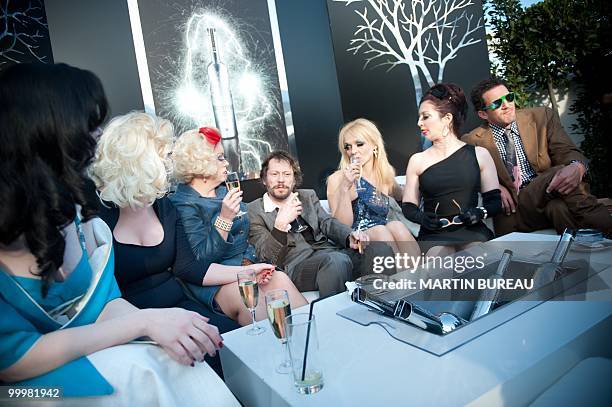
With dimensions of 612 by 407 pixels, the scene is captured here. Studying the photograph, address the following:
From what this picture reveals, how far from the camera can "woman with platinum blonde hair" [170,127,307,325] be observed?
2.25 metres

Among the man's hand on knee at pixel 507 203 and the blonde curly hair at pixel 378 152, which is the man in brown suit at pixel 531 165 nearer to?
the man's hand on knee at pixel 507 203

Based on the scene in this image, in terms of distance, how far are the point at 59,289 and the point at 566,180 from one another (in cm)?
303

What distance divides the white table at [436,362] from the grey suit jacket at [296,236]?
1.19 meters

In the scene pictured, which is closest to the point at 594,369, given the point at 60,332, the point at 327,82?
the point at 60,332

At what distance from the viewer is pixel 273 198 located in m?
3.01

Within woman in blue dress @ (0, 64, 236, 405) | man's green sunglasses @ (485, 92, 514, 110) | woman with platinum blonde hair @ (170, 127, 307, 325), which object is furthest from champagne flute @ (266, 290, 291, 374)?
man's green sunglasses @ (485, 92, 514, 110)

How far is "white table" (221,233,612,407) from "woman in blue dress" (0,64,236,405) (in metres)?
0.24

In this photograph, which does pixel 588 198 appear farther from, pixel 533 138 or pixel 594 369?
pixel 594 369

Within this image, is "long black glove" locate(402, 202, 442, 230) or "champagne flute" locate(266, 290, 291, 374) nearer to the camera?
"champagne flute" locate(266, 290, 291, 374)

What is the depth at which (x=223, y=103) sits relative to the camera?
3887 mm

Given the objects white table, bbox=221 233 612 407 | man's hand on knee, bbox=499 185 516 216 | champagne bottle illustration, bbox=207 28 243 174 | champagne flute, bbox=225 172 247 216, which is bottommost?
white table, bbox=221 233 612 407

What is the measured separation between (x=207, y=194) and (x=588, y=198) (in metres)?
2.60

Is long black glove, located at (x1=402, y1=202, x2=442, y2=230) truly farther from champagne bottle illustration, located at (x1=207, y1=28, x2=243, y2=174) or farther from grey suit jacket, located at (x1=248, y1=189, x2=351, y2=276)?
champagne bottle illustration, located at (x1=207, y1=28, x2=243, y2=174)

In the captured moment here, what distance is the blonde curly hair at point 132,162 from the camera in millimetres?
2037
